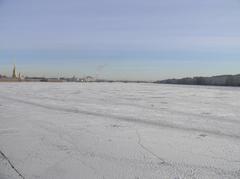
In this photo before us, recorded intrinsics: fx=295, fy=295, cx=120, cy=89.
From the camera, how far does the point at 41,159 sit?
2.60 metres

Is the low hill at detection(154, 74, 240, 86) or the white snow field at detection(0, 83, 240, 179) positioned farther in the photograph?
the low hill at detection(154, 74, 240, 86)

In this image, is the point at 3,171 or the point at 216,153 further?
the point at 216,153

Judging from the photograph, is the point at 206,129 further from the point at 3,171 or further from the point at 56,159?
the point at 3,171

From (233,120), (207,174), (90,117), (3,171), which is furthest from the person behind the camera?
(90,117)

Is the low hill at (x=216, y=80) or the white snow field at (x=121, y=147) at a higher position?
the low hill at (x=216, y=80)

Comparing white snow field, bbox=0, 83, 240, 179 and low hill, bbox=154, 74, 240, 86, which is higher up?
low hill, bbox=154, 74, 240, 86

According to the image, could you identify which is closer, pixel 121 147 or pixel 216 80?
pixel 121 147

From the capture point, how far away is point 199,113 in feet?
16.5

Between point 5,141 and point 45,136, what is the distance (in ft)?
1.43

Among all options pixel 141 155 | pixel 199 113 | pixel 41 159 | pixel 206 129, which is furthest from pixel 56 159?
pixel 199 113

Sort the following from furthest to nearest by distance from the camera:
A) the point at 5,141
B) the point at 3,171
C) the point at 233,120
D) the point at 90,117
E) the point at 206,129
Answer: the point at 90,117, the point at 233,120, the point at 206,129, the point at 5,141, the point at 3,171

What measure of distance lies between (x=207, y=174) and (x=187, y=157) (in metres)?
0.40

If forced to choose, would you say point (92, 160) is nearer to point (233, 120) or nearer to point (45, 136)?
point (45, 136)

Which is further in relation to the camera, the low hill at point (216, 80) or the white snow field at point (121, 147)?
the low hill at point (216, 80)
